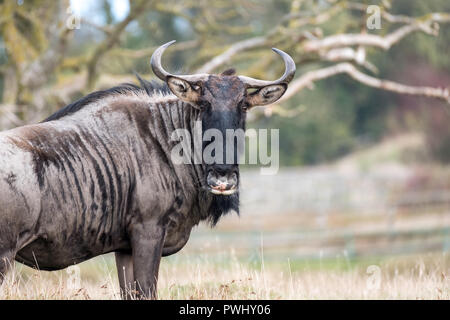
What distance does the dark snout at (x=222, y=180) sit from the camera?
21.5 feet

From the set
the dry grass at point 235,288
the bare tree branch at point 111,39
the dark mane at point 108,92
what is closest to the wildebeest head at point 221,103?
the dark mane at point 108,92

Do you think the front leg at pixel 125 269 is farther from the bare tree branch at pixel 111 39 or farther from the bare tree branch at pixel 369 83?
the bare tree branch at pixel 369 83

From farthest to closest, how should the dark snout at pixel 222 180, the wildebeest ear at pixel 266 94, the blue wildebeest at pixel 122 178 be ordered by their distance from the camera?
the wildebeest ear at pixel 266 94 → the dark snout at pixel 222 180 → the blue wildebeest at pixel 122 178

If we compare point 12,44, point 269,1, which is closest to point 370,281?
point 12,44

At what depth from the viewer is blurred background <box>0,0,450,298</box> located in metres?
15.1

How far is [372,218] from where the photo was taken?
3319 centimetres

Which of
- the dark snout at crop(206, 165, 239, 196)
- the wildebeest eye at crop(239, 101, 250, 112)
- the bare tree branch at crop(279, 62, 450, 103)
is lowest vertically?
the dark snout at crop(206, 165, 239, 196)

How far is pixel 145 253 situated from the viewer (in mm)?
6691

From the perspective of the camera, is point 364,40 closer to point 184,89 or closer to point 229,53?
point 229,53

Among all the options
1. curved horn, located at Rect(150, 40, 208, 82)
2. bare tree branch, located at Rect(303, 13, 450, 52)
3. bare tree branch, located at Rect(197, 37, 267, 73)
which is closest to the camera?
curved horn, located at Rect(150, 40, 208, 82)

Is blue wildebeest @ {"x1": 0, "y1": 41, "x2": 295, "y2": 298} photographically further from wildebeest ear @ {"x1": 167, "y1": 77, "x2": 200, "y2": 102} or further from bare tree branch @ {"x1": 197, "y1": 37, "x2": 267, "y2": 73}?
bare tree branch @ {"x1": 197, "y1": 37, "x2": 267, "y2": 73}

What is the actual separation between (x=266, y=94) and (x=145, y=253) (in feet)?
6.57

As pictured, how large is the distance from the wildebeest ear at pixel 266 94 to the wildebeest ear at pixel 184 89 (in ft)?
1.73

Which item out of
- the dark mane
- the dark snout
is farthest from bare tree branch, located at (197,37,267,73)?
the dark snout
